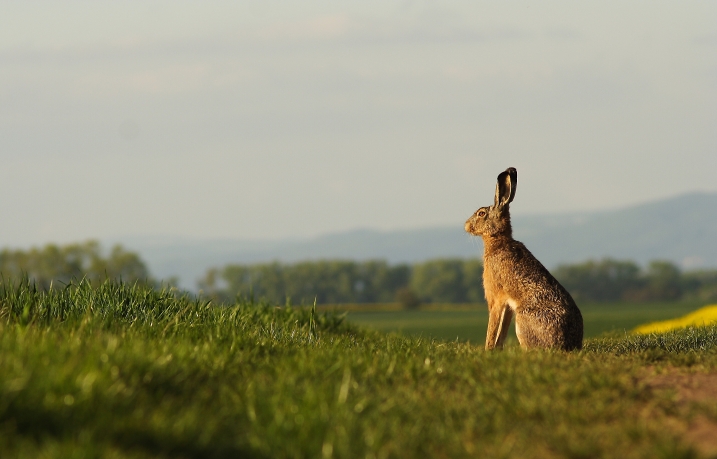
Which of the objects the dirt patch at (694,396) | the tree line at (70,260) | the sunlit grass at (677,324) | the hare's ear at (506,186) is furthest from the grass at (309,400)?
the tree line at (70,260)

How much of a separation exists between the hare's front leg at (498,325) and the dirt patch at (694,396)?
2455 millimetres

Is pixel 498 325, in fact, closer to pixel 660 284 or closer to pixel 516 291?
pixel 516 291

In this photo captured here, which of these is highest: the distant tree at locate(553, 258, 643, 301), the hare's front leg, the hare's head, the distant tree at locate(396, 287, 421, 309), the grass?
the hare's head

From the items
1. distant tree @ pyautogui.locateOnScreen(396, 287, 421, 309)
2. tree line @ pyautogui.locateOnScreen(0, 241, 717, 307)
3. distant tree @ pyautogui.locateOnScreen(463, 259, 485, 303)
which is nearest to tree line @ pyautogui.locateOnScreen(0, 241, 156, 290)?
tree line @ pyautogui.locateOnScreen(0, 241, 717, 307)

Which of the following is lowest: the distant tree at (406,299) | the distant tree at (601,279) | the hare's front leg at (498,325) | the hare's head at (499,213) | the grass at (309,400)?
the distant tree at (406,299)

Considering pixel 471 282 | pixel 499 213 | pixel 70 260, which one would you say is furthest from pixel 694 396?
pixel 471 282

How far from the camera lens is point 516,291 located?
33.8 feet

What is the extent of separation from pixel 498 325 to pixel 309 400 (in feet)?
14.3

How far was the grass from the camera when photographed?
581 centimetres

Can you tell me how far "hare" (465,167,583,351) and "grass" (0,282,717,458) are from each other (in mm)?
687

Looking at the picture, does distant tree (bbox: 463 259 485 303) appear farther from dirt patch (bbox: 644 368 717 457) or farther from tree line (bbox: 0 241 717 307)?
dirt patch (bbox: 644 368 717 457)

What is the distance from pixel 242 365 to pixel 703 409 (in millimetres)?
4158

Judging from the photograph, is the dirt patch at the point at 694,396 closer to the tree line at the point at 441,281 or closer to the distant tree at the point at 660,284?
the tree line at the point at 441,281

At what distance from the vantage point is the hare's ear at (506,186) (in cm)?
1075
